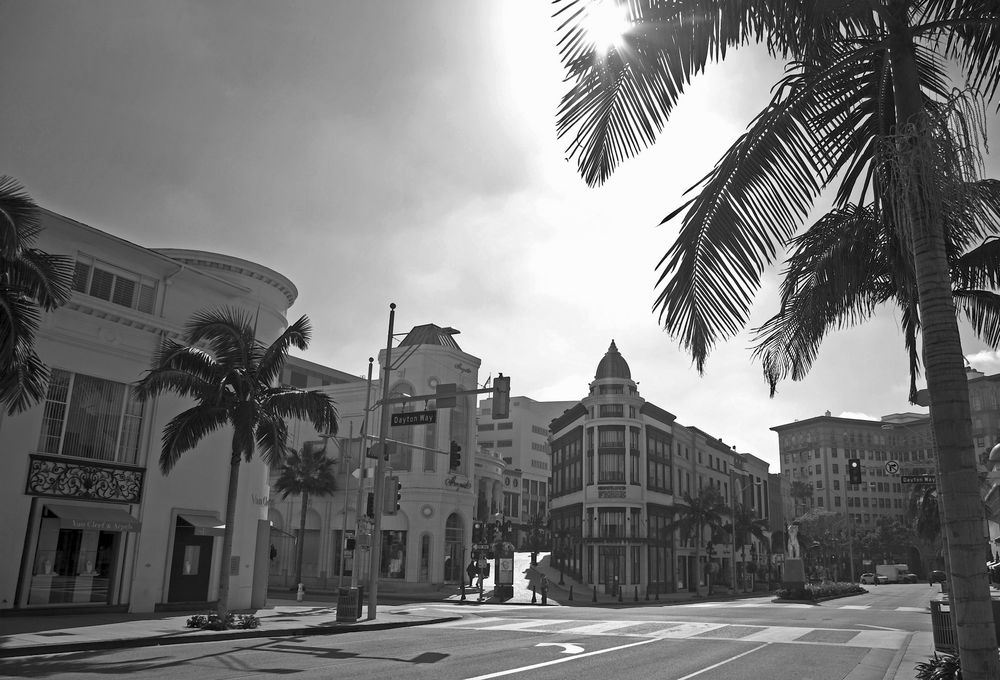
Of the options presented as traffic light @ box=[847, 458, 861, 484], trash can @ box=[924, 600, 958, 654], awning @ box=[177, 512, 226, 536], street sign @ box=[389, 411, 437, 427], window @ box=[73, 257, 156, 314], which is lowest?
trash can @ box=[924, 600, 958, 654]

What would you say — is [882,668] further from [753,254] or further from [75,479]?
[75,479]

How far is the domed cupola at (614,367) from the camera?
66.2m

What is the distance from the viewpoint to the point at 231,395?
72.5ft

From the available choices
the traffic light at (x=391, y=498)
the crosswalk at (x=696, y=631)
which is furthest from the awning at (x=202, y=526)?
the crosswalk at (x=696, y=631)

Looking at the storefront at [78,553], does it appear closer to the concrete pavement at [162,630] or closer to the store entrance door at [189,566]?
the concrete pavement at [162,630]

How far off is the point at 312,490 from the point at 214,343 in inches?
1338

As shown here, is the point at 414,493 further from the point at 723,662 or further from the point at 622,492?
the point at 723,662

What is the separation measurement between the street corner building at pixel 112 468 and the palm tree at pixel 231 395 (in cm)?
370

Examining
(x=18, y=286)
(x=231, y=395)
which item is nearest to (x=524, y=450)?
(x=231, y=395)

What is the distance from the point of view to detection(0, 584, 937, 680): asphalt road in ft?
46.1

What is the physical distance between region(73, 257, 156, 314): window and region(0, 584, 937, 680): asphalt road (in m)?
12.7

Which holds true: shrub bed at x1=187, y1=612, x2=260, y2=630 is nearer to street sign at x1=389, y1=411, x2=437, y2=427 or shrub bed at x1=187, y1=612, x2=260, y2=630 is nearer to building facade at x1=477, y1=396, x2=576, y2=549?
street sign at x1=389, y1=411, x2=437, y2=427

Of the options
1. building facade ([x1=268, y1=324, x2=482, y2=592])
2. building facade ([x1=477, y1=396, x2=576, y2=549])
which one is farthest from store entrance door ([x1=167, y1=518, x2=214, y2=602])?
building facade ([x1=477, y1=396, x2=576, y2=549])

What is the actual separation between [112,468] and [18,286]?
10.4m
